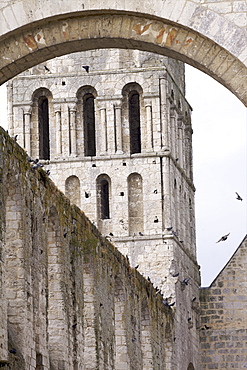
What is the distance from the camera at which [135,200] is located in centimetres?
3675

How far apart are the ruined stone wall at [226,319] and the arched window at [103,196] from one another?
3941mm

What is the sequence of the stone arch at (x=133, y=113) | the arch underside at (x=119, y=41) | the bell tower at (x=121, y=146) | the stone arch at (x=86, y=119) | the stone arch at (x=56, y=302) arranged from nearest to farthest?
the arch underside at (x=119, y=41), the stone arch at (x=56, y=302), the bell tower at (x=121, y=146), the stone arch at (x=133, y=113), the stone arch at (x=86, y=119)

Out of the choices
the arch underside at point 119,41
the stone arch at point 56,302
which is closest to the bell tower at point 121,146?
the stone arch at point 56,302

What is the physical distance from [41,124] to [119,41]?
29041mm

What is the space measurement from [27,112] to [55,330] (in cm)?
1783

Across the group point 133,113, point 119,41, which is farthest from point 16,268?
point 133,113

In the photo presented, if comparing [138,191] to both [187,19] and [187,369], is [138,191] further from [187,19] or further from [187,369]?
[187,19]

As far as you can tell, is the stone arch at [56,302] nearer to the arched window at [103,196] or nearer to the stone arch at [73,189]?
the arched window at [103,196]

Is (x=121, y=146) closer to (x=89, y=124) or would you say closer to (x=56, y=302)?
(x=89, y=124)

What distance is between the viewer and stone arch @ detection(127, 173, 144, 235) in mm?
36562

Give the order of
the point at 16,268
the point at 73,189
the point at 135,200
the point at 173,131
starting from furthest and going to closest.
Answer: the point at 173,131, the point at 73,189, the point at 135,200, the point at 16,268

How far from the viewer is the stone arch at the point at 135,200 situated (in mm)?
36562

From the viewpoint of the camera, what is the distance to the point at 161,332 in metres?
32.0

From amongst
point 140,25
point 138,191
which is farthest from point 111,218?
point 140,25
